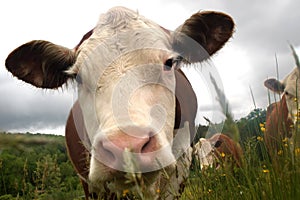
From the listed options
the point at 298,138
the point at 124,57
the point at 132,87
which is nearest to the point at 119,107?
the point at 132,87

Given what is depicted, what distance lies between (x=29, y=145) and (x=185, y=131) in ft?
12.3

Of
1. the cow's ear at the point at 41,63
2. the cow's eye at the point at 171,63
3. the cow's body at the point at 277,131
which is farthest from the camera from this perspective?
the cow's ear at the point at 41,63

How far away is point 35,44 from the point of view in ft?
13.7

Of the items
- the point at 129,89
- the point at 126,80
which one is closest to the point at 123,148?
the point at 129,89

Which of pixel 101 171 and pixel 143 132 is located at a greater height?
pixel 143 132

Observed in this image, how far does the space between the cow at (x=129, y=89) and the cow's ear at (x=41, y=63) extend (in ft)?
0.04

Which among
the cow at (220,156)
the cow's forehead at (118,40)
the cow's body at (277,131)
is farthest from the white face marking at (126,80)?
the cow's body at (277,131)

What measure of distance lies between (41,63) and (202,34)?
196cm

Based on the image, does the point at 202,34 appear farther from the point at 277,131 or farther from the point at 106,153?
the point at 106,153

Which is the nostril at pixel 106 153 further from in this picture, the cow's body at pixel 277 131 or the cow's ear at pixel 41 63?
the cow's ear at pixel 41 63

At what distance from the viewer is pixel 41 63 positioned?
4422 mm

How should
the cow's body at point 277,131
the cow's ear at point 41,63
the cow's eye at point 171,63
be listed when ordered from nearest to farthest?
the cow's body at point 277,131
the cow's eye at point 171,63
the cow's ear at point 41,63

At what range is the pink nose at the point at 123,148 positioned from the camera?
87.5 inches

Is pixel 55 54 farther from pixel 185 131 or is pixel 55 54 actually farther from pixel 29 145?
pixel 29 145
